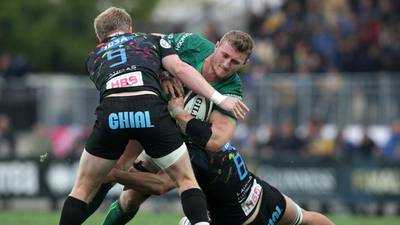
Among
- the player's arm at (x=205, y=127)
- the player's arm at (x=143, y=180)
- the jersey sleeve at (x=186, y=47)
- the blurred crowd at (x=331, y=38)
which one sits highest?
the jersey sleeve at (x=186, y=47)

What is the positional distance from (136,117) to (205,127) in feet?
2.19

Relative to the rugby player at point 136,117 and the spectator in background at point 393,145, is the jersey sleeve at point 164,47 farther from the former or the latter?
the spectator in background at point 393,145

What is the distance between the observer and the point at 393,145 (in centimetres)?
1855

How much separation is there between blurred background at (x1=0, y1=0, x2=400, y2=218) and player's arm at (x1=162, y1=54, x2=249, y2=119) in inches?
353

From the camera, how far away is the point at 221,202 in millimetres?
8883

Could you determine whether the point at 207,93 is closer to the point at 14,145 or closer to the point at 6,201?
the point at 6,201

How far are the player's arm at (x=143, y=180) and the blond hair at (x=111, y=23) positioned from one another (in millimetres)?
1101

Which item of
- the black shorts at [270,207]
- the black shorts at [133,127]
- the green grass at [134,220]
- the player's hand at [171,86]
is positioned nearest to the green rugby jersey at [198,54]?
the player's hand at [171,86]

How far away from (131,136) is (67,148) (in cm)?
1187

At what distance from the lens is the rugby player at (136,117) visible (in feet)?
26.7

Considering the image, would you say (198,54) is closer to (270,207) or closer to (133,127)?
(133,127)

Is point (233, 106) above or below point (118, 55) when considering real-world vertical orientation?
below

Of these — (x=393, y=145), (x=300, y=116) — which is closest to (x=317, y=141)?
(x=300, y=116)

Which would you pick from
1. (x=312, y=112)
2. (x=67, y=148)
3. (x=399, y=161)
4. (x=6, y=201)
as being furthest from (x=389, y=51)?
(x=6, y=201)
